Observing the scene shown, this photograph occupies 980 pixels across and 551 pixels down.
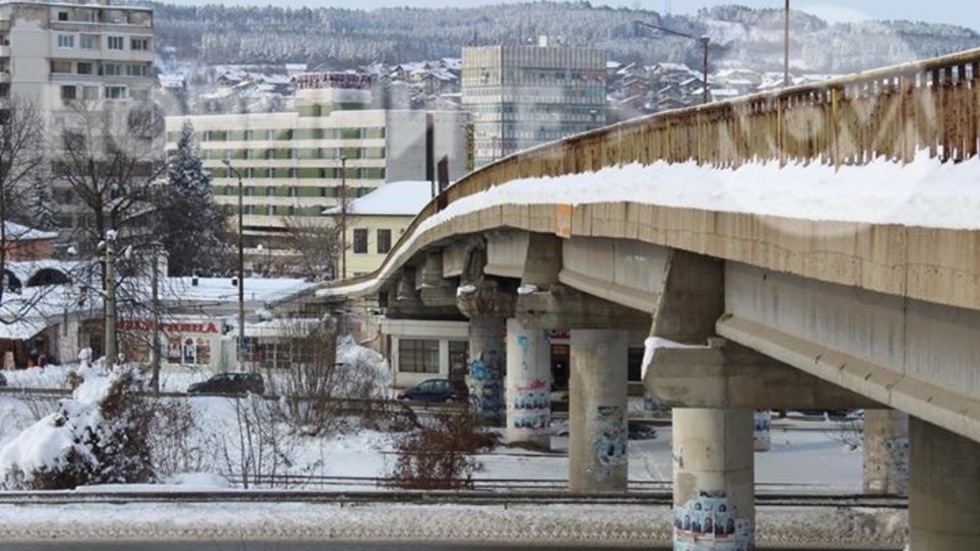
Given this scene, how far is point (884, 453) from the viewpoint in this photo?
2580cm

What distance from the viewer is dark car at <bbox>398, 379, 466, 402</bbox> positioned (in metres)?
41.6

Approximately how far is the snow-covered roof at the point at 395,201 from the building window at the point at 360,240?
1047 mm

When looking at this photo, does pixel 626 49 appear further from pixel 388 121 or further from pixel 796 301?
pixel 796 301

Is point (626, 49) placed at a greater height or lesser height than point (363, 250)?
greater

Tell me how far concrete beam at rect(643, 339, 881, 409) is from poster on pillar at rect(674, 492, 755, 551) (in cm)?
165

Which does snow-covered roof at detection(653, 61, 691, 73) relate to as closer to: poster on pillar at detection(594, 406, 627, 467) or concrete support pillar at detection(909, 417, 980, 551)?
poster on pillar at detection(594, 406, 627, 467)

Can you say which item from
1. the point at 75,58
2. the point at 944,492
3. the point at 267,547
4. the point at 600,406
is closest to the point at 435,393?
the point at 600,406

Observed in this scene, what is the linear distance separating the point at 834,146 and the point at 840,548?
39.4 feet

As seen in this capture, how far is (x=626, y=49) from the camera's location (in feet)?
221

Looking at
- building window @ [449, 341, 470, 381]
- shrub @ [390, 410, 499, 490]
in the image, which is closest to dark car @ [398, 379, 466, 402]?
building window @ [449, 341, 470, 381]

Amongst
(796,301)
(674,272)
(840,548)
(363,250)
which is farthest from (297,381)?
(363,250)

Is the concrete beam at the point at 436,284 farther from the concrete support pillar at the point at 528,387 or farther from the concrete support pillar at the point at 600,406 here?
the concrete support pillar at the point at 600,406

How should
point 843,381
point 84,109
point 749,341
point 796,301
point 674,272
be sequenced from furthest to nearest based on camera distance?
point 84,109
point 674,272
point 749,341
point 796,301
point 843,381

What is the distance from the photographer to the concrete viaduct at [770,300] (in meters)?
8.82
